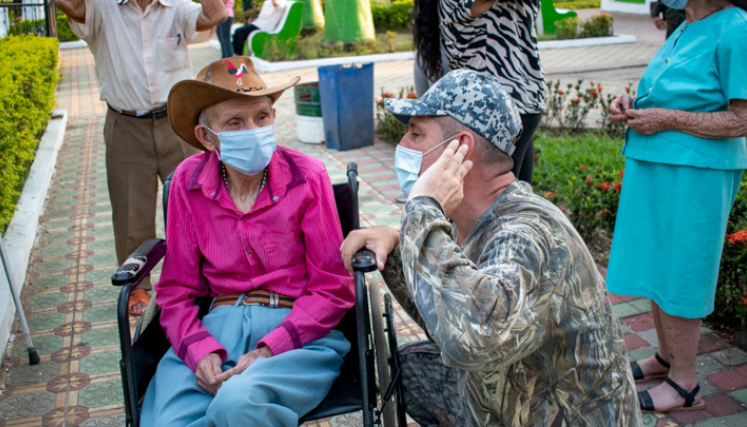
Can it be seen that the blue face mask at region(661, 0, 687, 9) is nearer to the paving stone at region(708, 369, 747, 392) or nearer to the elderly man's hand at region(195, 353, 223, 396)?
the paving stone at region(708, 369, 747, 392)

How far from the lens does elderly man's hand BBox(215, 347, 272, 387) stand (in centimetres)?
220

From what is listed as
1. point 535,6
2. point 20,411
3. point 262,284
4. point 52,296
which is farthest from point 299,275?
point 52,296

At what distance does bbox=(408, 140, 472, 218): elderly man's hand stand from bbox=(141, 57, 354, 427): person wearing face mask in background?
2.62 feet

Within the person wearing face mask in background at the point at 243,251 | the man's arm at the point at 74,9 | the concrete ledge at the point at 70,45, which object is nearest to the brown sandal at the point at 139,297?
the person wearing face mask in background at the point at 243,251

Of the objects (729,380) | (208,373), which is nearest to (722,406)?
(729,380)

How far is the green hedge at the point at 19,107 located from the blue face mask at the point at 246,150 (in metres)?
2.24

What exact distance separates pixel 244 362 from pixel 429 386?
68 centimetres

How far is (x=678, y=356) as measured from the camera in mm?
2797

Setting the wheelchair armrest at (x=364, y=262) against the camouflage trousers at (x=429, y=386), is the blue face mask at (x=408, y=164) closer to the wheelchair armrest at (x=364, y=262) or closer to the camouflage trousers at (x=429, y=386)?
the wheelchair armrest at (x=364, y=262)

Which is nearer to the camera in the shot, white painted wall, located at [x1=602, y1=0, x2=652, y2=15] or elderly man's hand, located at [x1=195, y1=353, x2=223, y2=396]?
elderly man's hand, located at [x1=195, y1=353, x2=223, y2=396]

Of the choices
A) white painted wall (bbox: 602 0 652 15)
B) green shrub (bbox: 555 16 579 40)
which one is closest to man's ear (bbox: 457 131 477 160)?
green shrub (bbox: 555 16 579 40)

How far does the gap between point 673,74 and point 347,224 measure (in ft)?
4.77

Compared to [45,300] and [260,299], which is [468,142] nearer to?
[260,299]

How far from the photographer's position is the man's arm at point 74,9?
11.6ft
